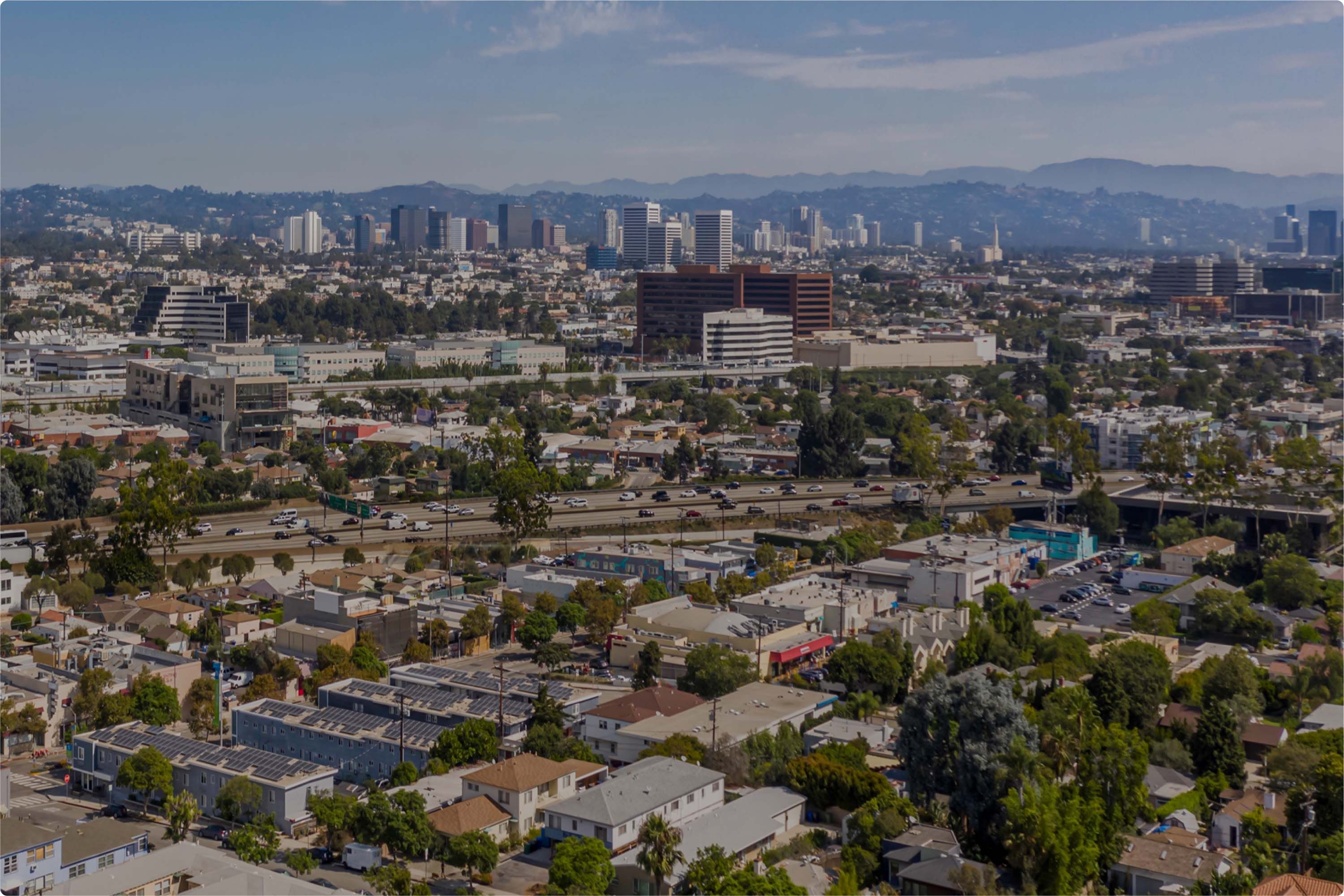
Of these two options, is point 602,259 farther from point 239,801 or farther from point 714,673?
point 239,801

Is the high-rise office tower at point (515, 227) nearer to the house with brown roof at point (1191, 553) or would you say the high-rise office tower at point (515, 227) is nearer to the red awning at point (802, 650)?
the house with brown roof at point (1191, 553)

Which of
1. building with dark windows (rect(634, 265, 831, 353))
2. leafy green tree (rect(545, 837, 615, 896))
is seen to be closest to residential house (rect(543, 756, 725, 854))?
leafy green tree (rect(545, 837, 615, 896))

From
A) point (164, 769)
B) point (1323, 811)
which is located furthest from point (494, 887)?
point (1323, 811)

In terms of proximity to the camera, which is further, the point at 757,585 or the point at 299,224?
the point at 299,224

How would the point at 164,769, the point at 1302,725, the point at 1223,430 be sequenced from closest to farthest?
the point at 164,769 < the point at 1302,725 < the point at 1223,430

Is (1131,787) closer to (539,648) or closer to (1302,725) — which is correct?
(1302,725)

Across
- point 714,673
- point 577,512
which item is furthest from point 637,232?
point 714,673

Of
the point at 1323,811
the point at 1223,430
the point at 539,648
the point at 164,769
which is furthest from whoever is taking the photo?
the point at 1223,430
